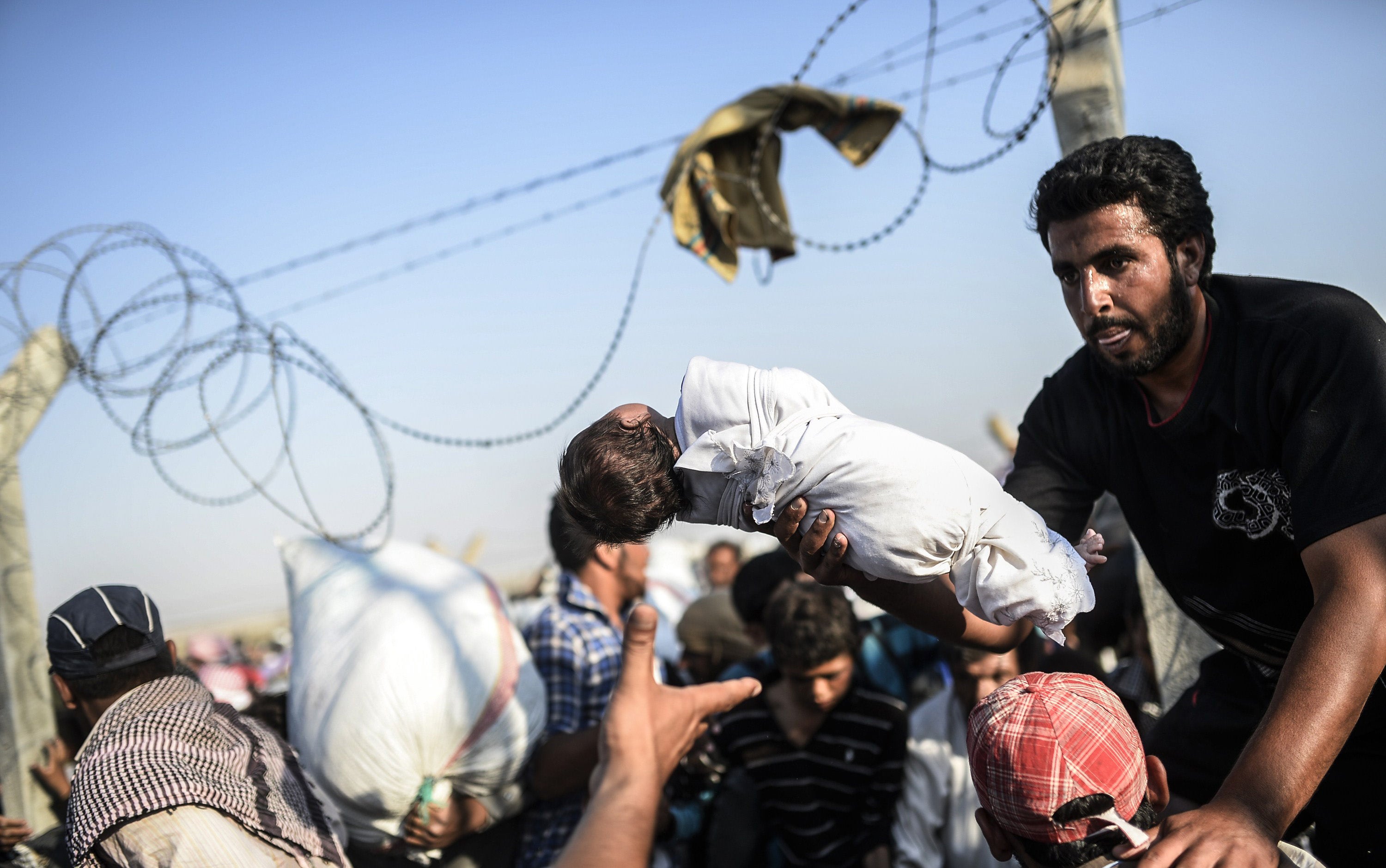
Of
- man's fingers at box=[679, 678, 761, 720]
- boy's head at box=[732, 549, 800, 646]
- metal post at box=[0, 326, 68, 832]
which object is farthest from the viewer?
metal post at box=[0, 326, 68, 832]

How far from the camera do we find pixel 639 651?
1899mm

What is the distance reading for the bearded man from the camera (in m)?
1.91

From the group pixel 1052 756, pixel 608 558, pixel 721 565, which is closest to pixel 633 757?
pixel 1052 756

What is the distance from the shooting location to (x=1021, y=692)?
188 centimetres

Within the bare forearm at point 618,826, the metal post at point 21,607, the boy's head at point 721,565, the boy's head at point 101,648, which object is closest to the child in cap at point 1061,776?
the bare forearm at point 618,826

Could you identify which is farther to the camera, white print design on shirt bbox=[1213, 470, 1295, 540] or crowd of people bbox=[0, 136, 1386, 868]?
white print design on shirt bbox=[1213, 470, 1295, 540]

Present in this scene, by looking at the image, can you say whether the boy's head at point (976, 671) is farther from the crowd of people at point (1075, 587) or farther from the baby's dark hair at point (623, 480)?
the baby's dark hair at point (623, 480)

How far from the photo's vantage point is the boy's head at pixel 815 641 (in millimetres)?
3629

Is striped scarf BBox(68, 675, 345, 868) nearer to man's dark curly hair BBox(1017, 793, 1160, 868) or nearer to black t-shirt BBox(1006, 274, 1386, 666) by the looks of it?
man's dark curly hair BBox(1017, 793, 1160, 868)

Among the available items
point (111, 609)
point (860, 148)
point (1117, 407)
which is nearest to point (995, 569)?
point (1117, 407)

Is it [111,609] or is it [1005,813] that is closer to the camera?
[1005,813]

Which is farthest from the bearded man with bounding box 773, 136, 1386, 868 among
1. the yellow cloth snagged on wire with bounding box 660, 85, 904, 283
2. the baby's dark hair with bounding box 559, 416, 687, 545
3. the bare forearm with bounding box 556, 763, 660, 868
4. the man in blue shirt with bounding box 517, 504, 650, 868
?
the yellow cloth snagged on wire with bounding box 660, 85, 904, 283

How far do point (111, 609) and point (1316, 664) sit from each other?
303cm

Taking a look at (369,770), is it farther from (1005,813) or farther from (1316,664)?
(1316,664)
